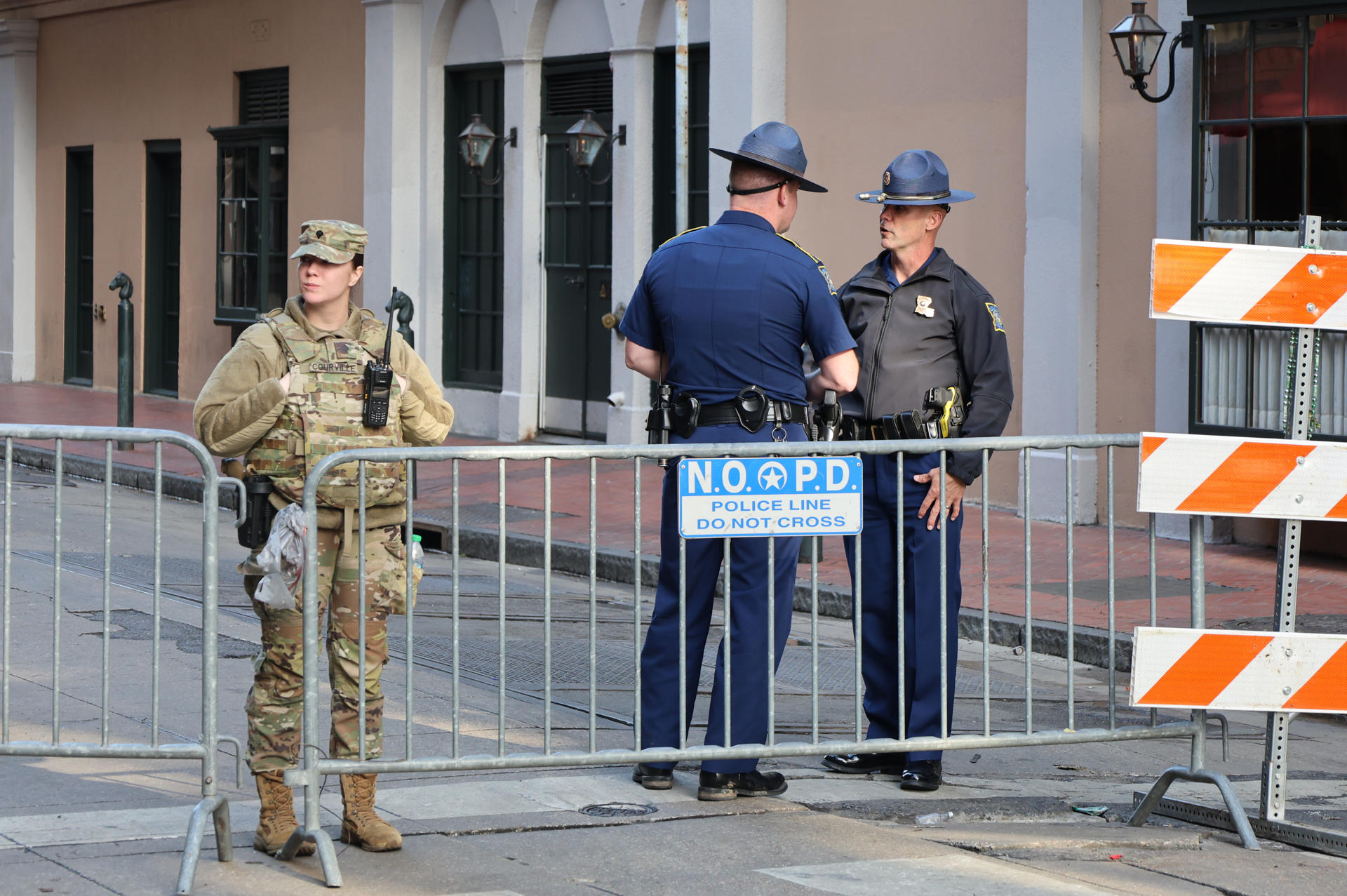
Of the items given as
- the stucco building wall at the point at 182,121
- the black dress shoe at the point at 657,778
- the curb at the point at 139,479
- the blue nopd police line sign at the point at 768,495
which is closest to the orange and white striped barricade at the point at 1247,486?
the blue nopd police line sign at the point at 768,495

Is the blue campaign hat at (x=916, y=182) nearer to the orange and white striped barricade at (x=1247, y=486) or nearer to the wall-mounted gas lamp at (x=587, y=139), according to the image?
the orange and white striped barricade at (x=1247, y=486)

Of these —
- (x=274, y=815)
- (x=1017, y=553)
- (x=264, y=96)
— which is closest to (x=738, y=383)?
(x=274, y=815)

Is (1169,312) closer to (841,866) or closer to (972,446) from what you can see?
(972,446)

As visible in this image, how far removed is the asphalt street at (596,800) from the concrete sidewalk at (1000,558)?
0.71 metres

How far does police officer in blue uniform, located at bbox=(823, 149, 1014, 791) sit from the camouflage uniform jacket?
176 centimetres

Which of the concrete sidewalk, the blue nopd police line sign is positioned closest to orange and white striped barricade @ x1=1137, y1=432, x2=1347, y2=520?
the blue nopd police line sign

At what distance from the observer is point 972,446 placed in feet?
18.6

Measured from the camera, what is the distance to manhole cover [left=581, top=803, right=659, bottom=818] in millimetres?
5465

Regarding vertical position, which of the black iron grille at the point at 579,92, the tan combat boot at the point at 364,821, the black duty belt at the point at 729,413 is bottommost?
the tan combat boot at the point at 364,821

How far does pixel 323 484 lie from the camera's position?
196 inches

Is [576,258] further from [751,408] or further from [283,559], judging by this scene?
[283,559]

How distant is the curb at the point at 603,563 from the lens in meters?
8.66

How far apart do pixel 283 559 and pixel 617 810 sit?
133cm

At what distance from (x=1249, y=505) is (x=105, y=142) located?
809 inches
